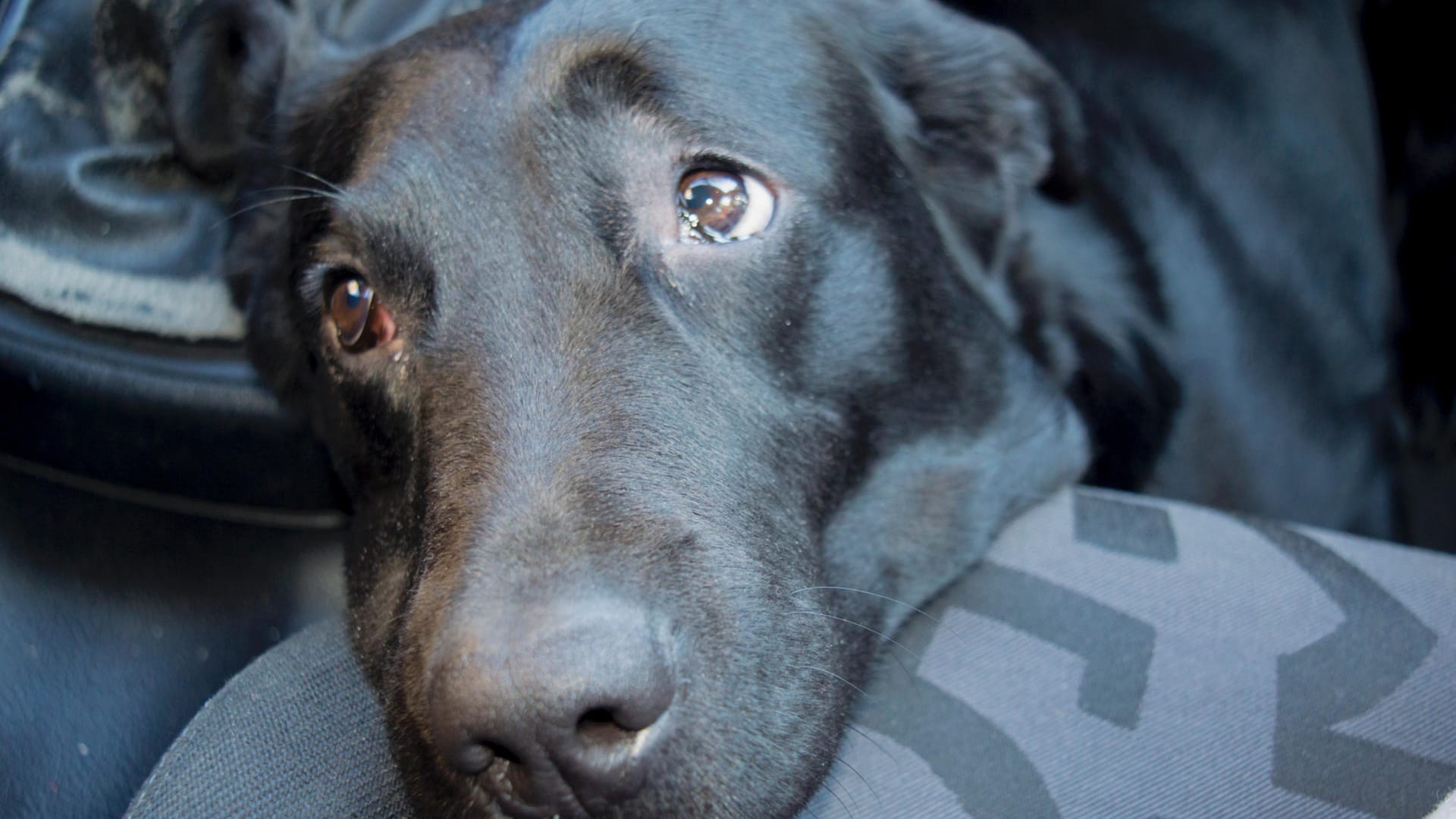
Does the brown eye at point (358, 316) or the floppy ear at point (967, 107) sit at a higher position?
the floppy ear at point (967, 107)

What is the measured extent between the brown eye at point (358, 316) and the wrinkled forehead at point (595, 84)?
0.55ft

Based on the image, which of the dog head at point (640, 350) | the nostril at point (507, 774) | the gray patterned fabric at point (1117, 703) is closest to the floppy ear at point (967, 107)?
the dog head at point (640, 350)

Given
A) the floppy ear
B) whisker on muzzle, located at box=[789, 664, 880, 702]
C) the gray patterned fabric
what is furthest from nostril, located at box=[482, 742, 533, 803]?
the floppy ear

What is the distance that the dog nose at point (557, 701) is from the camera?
981 millimetres

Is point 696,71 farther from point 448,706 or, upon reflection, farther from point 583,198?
point 448,706

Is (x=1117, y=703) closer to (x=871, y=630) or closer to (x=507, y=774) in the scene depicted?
(x=871, y=630)

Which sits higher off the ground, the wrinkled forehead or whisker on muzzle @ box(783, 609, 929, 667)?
the wrinkled forehead

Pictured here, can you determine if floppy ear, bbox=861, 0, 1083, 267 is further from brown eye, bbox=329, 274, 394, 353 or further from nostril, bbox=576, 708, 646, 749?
nostril, bbox=576, 708, 646, 749

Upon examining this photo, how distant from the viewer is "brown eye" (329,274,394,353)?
1581 millimetres

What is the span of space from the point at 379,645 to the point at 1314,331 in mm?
2118

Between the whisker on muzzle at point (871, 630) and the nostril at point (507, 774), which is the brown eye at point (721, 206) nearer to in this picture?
the whisker on muzzle at point (871, 630)

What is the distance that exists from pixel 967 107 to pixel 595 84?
76 centimetres

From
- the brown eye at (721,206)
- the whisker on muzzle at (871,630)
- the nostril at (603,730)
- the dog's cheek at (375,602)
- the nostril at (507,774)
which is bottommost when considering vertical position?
the dog's cheek at (375,602)

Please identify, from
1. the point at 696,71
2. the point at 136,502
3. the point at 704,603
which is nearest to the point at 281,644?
the point at 136,502
